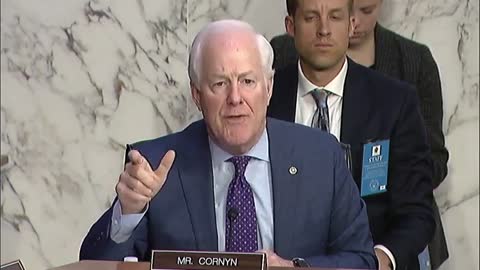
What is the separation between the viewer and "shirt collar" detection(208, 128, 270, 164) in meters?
1.93

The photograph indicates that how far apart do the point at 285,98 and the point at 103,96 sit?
59 centimetres

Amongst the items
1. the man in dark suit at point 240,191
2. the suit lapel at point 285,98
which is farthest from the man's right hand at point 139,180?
the suit lapel at point 285,98

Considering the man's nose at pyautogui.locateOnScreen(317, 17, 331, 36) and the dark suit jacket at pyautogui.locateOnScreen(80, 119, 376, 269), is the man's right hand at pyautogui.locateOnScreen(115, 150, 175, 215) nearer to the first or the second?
the dark suit jacket at pyautogui.locateOnScreen(80, 119, 376, 269)

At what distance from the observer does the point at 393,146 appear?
2.24 meters

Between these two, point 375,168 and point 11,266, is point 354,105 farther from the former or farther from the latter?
point 11,266

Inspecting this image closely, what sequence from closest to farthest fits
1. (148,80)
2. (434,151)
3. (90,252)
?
(90,252) < (434,151) < (148,80)

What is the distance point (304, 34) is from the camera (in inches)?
89.3

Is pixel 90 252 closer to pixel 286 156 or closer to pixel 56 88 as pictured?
pixel 286 156

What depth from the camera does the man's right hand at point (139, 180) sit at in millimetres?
1690

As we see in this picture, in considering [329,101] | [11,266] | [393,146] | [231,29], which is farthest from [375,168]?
[11,266]

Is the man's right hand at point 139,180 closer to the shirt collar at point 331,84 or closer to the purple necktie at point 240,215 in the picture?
the purple necktie at point 240,215

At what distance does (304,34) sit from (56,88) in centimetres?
84

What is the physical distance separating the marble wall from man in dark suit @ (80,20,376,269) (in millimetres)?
520

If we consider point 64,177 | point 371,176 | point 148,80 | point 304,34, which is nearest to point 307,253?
point 371,176
